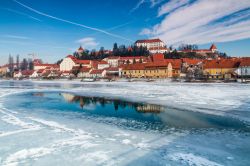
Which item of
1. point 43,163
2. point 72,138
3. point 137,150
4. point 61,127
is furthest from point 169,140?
point 61,127

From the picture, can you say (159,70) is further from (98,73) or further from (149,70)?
(98,73)

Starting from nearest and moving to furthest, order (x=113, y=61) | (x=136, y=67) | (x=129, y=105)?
1. (x=129, y=105)
2. (x=136, y=67)
3. (x=113, y=61)

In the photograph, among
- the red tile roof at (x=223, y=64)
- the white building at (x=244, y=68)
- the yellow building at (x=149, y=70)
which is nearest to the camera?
the white building at (x=244, y=68)

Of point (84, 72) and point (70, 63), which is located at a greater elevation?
point (70, 63)

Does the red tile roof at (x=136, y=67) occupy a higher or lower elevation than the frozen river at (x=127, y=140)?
higher

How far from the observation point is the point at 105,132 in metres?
8.06

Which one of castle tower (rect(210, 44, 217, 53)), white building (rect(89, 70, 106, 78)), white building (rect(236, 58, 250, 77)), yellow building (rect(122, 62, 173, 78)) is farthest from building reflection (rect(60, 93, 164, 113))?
castle tower (rect(210, 44, 217, 53))

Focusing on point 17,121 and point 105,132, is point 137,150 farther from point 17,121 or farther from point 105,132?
point 17,121

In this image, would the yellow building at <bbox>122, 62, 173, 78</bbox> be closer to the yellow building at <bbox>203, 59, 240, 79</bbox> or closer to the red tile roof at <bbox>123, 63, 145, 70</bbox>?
the red tile roof at <bbox>123, 63, 145, 70</bbox>

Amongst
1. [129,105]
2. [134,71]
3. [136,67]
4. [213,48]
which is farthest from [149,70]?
[213,48]

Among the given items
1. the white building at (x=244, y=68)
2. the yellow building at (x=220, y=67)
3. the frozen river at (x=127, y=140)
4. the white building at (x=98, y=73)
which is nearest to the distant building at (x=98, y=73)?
the white building at (x=98, y=73)

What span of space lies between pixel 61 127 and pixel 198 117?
532cm

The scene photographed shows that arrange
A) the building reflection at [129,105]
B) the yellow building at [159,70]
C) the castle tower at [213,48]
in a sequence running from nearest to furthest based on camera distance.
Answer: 1. the building reflection at [129,105]
2. the yellow building at [159,70]
3. the castle tower at [213,48]

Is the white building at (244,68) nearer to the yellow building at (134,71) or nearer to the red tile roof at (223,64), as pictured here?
the red tile roof at (223,64)
